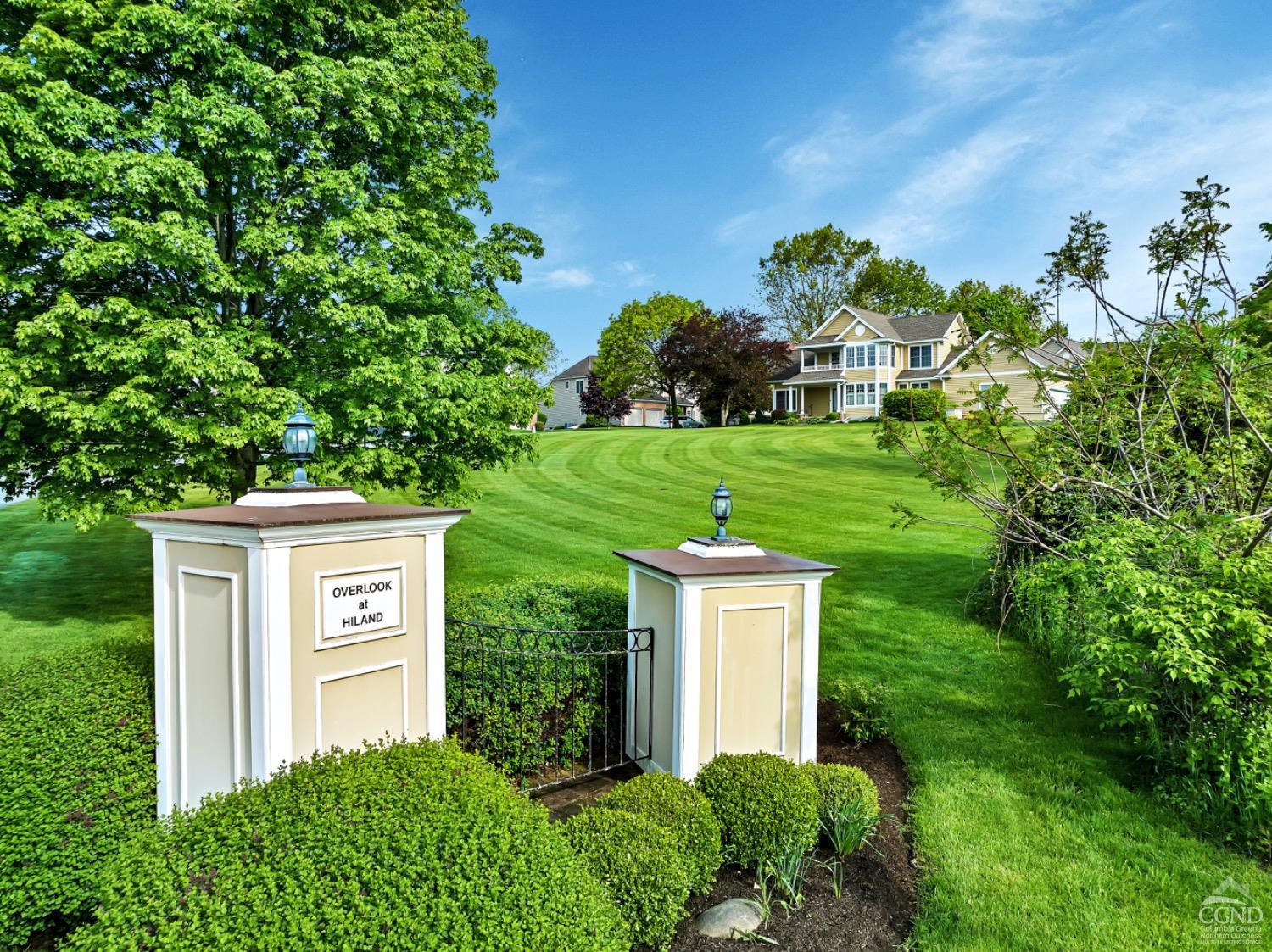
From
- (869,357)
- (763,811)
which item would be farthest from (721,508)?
(869,357)

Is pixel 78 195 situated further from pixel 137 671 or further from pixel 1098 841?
pixel 1098 841

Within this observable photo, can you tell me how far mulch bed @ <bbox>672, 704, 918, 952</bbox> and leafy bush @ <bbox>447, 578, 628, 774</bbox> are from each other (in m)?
1.69

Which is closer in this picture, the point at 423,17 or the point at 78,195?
the point at 78,195

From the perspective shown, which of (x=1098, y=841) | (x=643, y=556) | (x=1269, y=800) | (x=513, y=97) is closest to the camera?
(x=1269, y=800)

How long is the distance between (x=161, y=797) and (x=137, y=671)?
112cm

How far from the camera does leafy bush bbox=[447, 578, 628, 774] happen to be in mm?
4824

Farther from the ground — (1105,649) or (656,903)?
(1105,649)

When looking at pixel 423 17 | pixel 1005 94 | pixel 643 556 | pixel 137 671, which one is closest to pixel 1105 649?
pixel 643 556

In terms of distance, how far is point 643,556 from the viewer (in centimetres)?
486

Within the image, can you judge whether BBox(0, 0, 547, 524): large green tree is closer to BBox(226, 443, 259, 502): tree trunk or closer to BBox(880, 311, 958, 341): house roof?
BBox(226, 443, 259, 502): tree trunk

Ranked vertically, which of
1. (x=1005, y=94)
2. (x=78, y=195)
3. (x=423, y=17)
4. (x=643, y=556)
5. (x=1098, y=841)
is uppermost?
(x=423, y=17)

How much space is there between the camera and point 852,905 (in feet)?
11.4

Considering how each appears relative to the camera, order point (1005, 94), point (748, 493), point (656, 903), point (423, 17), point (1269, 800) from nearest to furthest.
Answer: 1. point (656, 903)
2. point (1269, 800)
3. point (1005, 94)
4. point (423, 17)
5. point (748, 493)

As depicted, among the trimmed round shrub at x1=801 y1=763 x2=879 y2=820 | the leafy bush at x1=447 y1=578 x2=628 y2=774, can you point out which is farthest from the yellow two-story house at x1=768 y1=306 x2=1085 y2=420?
the trimmed round shrub at x1=801 y1=763 x2=879 y2=820
